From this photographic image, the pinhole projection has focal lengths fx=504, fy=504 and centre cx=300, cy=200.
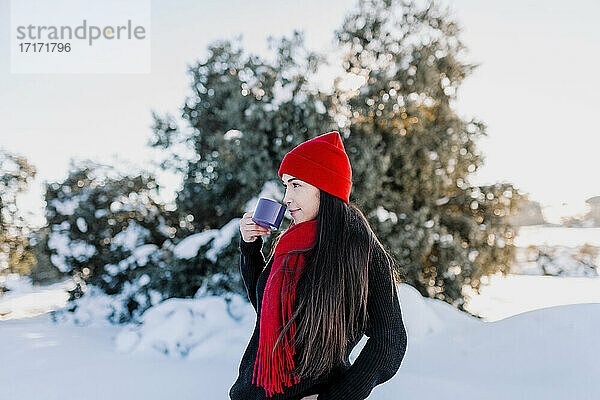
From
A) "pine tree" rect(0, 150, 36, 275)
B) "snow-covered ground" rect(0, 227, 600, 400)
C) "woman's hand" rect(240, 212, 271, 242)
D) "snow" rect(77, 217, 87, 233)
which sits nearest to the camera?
"woman's hand" rect(240, 212, 271, 242)

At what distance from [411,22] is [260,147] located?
6.17 ft

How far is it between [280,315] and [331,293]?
0.49ft

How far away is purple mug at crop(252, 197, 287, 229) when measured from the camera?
1.37 metres

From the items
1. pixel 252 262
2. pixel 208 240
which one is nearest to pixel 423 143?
pixel 208 240

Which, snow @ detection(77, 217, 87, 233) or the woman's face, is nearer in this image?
the woman's face

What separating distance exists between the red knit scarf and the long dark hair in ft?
0.06

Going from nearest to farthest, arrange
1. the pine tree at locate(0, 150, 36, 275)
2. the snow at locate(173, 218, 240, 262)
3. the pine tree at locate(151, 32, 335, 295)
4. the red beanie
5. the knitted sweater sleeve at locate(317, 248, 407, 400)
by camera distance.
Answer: the knitted sweater sleeve at locate(317, 248, 407, 400), the red beanie, the snow at locate(173, 218, 240, 262), the pine tree at locate(151, 32, 335, 295), the pine tree at locate(0, 150, 36, 275)

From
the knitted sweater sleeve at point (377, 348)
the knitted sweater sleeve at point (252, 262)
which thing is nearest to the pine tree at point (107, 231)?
the knitted sweater sleeve at point (252, 262)

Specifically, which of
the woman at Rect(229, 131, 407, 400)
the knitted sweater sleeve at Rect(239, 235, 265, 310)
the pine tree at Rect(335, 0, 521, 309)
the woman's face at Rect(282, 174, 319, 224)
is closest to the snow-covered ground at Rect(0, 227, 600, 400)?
the pine tree at Rect(335, 0, 521, 309)

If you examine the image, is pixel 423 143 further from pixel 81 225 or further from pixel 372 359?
pixel 372 359

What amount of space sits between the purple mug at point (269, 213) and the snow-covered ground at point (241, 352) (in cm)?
171

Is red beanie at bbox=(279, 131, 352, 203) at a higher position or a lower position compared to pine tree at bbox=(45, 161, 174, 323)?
higher

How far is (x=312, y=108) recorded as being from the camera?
14.1 ft

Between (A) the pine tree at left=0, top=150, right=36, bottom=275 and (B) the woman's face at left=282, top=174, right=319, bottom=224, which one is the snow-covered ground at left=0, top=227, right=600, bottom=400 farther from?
(B) the woman's face at left=282, top=174, right=319, bottom=224
